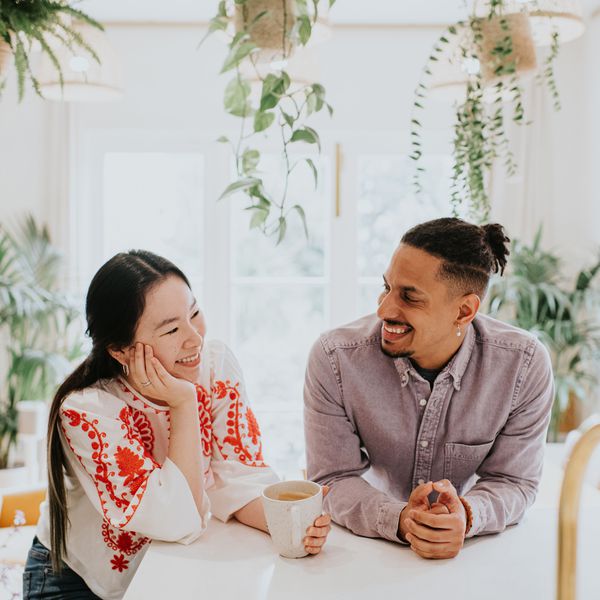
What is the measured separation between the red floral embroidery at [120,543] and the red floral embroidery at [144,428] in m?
0.15

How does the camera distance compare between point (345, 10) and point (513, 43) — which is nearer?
point (513, 43)

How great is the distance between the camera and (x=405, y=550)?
45.1 inches

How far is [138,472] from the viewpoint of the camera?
1222 mm

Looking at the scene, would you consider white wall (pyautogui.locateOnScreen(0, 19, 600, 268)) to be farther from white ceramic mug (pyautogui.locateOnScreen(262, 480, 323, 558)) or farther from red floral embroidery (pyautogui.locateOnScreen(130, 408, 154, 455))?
white ceramic mug (pyautogui.locateOnScreen(262, 480, 323, 558))

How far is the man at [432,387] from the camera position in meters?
1.45

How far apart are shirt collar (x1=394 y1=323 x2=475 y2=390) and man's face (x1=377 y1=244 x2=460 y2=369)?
0.08 feet

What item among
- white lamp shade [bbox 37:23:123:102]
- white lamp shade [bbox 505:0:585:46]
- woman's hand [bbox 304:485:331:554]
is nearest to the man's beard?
woman's hand [bbox 304:485:331:554]

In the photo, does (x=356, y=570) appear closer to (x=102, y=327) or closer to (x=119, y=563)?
(x=119, y=563)

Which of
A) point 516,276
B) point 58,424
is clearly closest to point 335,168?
point 516,276

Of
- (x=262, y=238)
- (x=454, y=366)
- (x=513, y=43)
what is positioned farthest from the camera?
(x=262, y=238)

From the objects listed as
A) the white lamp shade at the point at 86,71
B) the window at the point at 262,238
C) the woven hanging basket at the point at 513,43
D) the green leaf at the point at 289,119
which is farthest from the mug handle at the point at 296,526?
the window at the point at 262,238

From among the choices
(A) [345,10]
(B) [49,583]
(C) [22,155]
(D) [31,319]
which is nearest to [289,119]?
(B) [49,583]

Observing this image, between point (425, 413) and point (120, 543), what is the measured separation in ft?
2.17

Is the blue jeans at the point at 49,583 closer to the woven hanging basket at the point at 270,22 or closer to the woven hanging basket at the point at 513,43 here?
the woven hanging basket at the point at 270,22
